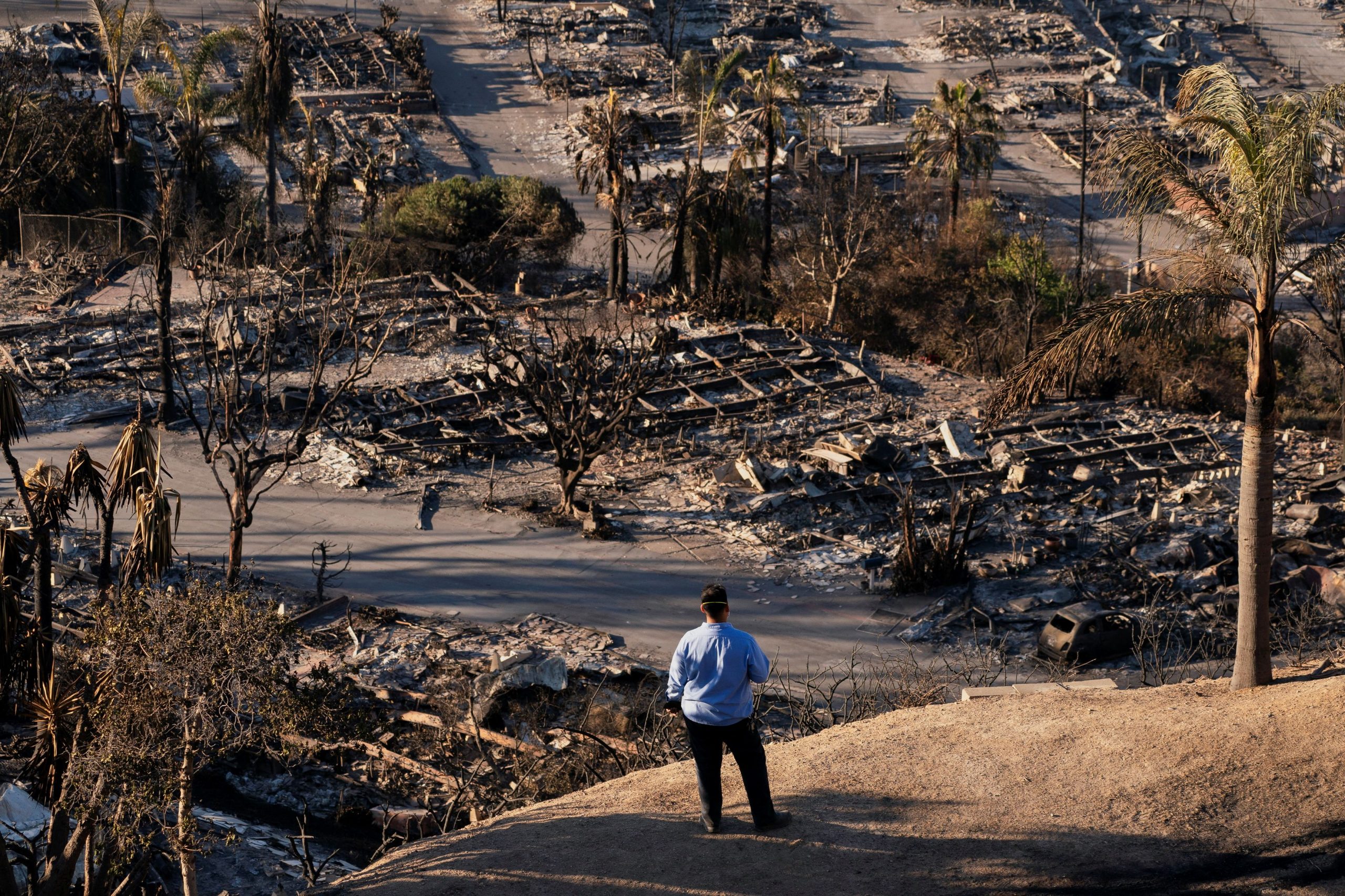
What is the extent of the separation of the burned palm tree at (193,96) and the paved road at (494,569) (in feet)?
42.0

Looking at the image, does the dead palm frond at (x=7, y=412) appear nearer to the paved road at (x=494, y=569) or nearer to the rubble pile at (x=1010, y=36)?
the paved road at (x=494, y=569)

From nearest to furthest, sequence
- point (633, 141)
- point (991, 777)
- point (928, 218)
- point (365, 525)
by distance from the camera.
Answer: point (991, 777) → point (365, 525) → point (633, 141) → point (928, 218)

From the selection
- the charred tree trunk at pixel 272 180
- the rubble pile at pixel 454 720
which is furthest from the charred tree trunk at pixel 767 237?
the rubble pile at pixel 454 720

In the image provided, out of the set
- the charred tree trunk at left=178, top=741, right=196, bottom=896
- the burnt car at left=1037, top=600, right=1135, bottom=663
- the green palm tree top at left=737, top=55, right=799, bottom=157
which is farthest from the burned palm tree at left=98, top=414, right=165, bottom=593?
the green palm tree top at left=737, top=55, right=799, bottom=157

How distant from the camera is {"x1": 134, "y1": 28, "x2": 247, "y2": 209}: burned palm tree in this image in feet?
107

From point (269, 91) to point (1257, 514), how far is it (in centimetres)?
2924

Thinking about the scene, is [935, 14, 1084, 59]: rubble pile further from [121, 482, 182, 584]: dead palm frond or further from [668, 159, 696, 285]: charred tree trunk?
[121, 482, 182, 584]: dead palm frond

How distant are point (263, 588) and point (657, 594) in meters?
5.62

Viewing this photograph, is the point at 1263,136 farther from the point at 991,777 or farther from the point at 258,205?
the point at 258,205

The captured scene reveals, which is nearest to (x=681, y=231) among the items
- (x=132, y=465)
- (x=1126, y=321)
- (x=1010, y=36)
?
(x=132, y=465)

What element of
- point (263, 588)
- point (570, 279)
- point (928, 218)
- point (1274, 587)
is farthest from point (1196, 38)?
point (263, 588)

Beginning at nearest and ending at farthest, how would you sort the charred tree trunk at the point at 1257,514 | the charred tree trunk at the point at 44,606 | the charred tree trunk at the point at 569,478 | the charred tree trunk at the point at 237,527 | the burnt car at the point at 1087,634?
the charred tree trunk at the point at 1257,514, the charred tree trunk at the point at 44,606, the charred tree trunk at the point at 237,527, the burnt car at the point at 1087,634, the charred tree trunk at the point at 569,478

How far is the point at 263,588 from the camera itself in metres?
18.9

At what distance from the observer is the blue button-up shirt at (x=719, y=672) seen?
8.40 meters
